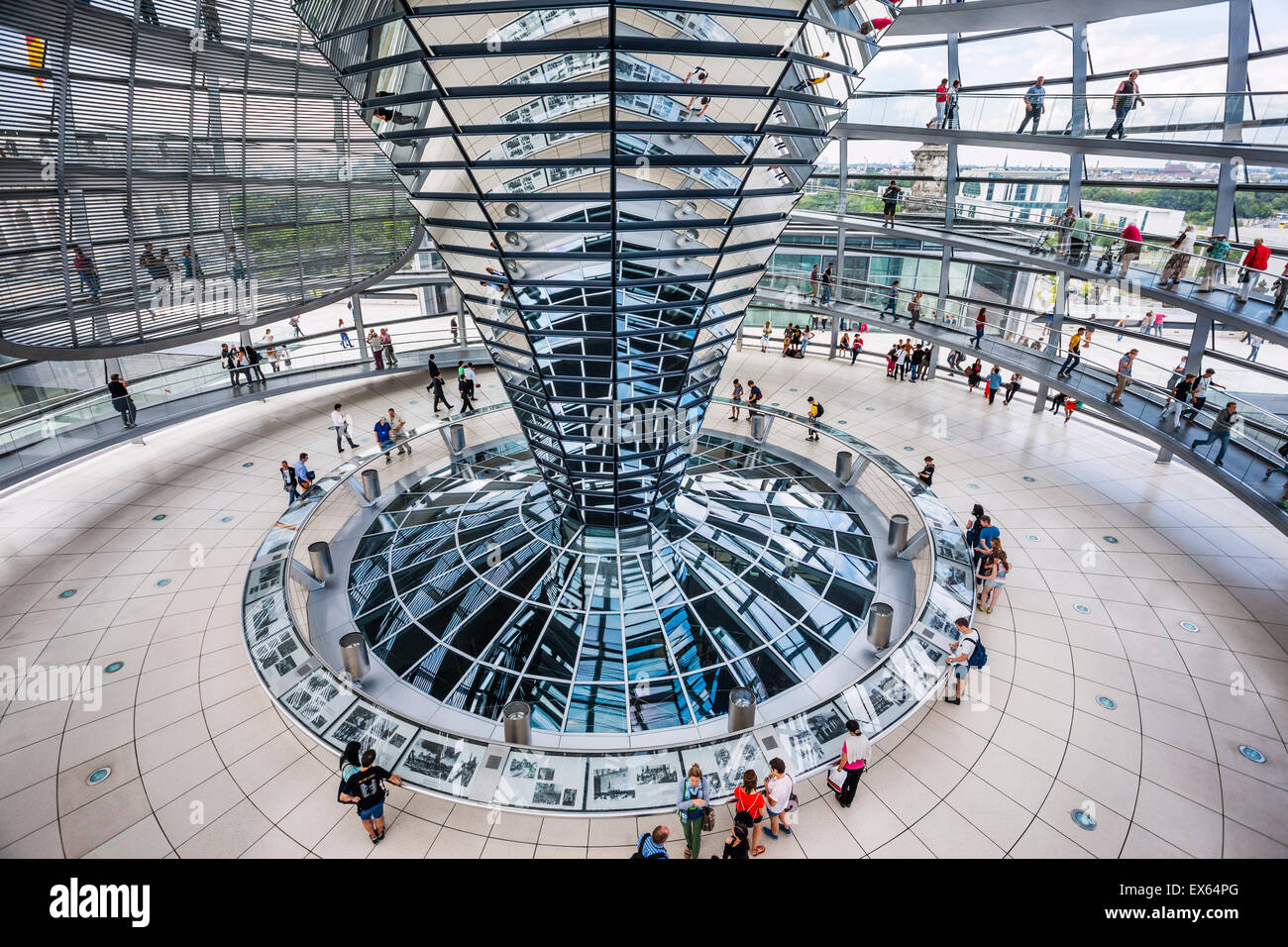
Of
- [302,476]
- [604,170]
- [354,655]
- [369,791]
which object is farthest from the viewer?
[302,476]

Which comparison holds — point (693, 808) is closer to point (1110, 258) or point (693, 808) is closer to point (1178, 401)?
point (1178, 401)

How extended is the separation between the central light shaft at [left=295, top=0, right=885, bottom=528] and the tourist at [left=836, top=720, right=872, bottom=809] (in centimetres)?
605

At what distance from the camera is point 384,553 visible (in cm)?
1352

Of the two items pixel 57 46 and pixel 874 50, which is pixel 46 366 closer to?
pixel 57 46

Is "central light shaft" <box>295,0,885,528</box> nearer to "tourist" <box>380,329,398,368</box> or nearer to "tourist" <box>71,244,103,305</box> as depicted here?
"tourist" <box>71,244,103,305</box>

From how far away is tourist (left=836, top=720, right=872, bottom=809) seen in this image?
8102 mm

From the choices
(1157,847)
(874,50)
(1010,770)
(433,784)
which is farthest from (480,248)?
(1157,847)

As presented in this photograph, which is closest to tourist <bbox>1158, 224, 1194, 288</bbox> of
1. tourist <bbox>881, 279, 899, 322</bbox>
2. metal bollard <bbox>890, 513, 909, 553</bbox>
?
tourist <bbox>881, 279, 899, 322</bbox>

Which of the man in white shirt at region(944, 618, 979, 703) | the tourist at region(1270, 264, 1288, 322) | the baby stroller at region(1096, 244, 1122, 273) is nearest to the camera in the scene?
the man in white shirt at region(944, 618, 979, 703)

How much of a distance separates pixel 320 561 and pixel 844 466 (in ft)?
40.9

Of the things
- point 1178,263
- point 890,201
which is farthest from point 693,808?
point 890,201

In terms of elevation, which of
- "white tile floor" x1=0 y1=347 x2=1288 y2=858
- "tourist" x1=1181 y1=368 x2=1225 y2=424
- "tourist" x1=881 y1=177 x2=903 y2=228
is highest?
"tourist" x1=881 y1=177 x2=903 y2=228

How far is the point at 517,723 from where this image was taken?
894 cm
